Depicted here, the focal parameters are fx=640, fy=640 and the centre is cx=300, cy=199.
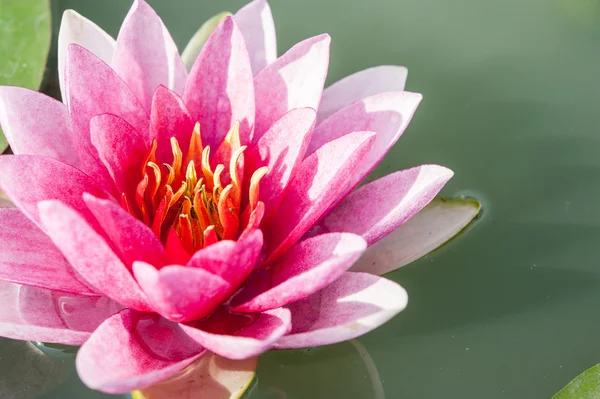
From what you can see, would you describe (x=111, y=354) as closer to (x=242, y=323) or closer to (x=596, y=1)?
(x=242, y=323)

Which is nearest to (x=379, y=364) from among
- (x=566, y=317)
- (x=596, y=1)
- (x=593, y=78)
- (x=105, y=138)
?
(x=566, y=317)

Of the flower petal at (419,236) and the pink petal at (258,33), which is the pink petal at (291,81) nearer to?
the pink petal at (258,33)

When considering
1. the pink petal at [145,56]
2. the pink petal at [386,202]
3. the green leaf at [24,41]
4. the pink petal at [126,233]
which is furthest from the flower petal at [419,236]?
the green leaf at [24,41]

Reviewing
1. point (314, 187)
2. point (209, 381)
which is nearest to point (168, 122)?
point (314, 187)

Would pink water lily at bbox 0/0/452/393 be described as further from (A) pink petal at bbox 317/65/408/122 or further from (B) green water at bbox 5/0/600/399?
(B) green water at bbox 5/0/600/399

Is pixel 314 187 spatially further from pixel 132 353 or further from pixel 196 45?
pixel 196 45

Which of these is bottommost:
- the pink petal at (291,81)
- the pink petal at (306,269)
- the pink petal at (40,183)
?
the pink petal at (306,269)

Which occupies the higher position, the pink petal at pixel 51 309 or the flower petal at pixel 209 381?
the pink petal at pixel 51 309
